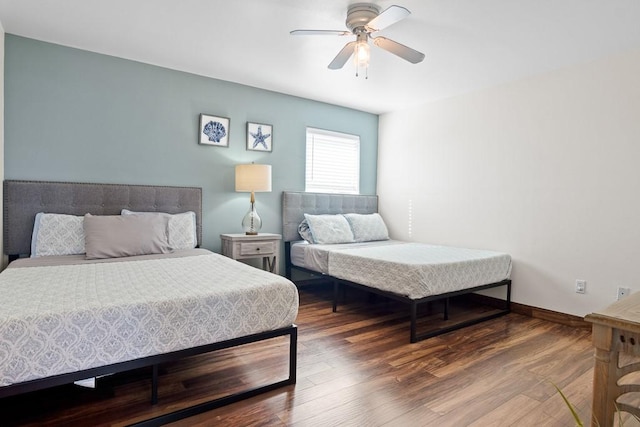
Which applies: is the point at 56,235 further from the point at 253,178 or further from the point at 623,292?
the point at 623,292

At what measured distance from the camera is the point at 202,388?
2.08 metres

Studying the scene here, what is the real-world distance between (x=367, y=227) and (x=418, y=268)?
1821 millimetres

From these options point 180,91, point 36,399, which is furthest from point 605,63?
point 36,399

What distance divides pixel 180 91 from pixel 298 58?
A: 4.27 ft

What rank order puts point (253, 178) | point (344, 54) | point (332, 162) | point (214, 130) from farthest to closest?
point (332, 162)
point (214, 130)
point (253, 178)
point (344, 54)

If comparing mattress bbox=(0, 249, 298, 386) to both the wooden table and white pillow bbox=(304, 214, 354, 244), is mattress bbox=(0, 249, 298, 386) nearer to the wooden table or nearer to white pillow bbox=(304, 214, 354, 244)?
the wooden table

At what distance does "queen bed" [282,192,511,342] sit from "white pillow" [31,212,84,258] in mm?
2121

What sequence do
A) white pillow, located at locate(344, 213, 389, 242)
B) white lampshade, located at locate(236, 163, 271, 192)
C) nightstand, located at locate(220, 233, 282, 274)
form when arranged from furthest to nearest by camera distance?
1. white pillow, located at locate(344, 213, 389, 242)
2. white lampshade, located at locate(236, 163, 271, 192)
3. nightstand, located at locate(220, 233, 282, 274)

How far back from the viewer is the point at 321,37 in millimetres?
2893

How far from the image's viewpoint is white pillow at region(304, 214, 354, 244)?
14.0ft

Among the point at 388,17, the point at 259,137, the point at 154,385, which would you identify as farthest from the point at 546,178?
the point at 154,385

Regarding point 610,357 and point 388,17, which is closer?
point 610,357

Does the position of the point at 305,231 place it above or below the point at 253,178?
below

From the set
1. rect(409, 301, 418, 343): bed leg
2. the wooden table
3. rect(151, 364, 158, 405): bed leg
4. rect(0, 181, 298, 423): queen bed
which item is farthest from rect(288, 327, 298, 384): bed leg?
the wooden table
